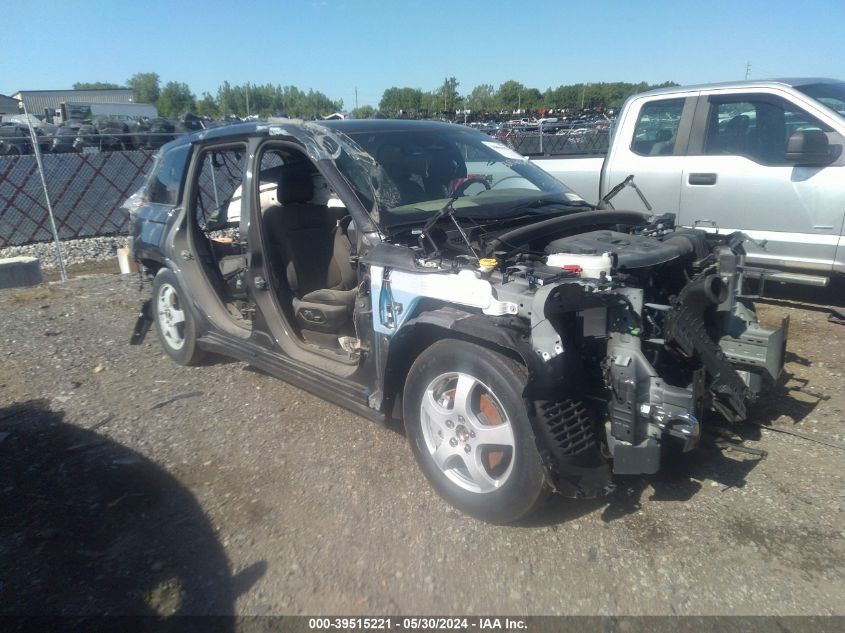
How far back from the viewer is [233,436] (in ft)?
13.4

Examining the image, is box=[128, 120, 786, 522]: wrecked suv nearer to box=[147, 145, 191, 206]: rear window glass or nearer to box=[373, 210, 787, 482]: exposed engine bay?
box=[373, 210, 787, 482]: exposed engine bay

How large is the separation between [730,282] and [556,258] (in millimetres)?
936

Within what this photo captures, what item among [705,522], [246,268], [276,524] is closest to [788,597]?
[705,522]

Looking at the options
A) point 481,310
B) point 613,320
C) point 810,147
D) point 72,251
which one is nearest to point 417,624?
point 481,310

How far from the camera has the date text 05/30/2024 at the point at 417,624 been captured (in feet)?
7.93

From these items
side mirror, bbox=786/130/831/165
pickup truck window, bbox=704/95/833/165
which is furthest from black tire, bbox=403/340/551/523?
pickup truck window, bbox=704/95/833/165

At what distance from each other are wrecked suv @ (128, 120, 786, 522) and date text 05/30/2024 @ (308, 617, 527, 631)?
0.51 metres

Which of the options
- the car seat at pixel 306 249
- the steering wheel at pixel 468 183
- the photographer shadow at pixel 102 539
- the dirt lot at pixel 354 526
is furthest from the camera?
the car seat at pixel 306 249

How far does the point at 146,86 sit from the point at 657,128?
111m

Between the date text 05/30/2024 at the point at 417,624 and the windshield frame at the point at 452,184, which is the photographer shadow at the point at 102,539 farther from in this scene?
the windshield frame at the point at 452,184

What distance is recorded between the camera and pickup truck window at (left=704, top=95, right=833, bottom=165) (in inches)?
222

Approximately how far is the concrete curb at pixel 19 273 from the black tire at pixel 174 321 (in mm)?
4704

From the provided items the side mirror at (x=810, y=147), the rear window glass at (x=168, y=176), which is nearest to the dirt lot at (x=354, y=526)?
the rear window glass at (x=168, y=176)

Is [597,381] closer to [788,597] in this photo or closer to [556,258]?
[556,258]
